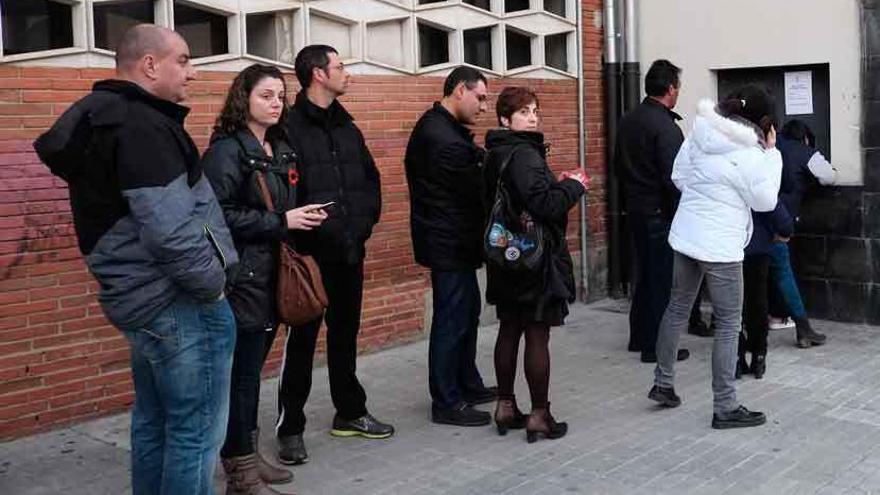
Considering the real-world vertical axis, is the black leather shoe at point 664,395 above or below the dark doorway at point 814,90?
below

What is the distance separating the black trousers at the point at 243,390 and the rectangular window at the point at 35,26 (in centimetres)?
225

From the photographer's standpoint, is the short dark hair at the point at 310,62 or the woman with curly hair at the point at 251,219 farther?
the short dark hair at the point at 310,62

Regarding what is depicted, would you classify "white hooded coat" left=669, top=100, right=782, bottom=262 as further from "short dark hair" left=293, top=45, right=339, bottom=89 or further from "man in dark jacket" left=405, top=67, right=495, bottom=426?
"short dark hair" left=293, top=45, right=339, bottom=89

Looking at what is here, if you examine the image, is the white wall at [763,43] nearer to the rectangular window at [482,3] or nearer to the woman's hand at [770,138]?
the rectangular window at [482,3]

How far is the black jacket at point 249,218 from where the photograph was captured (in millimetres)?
4418

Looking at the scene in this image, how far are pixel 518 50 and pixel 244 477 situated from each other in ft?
17.7

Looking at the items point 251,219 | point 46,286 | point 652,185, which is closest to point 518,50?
point 652,185

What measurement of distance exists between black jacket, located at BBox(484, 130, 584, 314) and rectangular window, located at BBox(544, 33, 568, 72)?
13.8 feet

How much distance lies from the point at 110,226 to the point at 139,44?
618 mm

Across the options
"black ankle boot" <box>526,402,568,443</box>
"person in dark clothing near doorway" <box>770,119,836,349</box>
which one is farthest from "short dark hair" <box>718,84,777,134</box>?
"person in dark clothing near doorway" <box>770,119,836,349</box>

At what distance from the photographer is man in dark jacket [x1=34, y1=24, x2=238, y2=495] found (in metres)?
3.47

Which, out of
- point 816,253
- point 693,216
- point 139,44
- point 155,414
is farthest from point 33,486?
point 816,253

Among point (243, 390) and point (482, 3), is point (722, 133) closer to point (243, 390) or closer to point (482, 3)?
point (243, 390)

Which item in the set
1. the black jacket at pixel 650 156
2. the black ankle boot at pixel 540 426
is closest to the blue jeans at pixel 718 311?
Result: the black ankle boot at pixel 540 426
